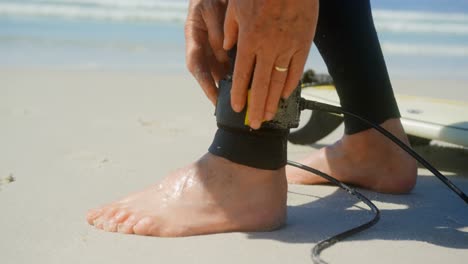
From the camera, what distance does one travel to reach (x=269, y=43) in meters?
1.00

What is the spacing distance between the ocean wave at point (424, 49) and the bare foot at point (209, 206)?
17.6ft

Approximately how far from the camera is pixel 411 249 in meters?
1.16

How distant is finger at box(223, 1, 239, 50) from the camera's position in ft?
3.45

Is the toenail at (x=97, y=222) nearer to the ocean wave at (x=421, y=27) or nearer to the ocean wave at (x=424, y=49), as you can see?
the ocean wave at (x=424, y=49)

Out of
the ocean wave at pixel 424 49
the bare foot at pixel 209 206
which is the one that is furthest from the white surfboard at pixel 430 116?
the ocean wave at pixel 424 49

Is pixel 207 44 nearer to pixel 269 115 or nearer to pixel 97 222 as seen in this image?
pixel 269 115

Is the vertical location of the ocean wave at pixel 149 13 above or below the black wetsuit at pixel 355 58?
below

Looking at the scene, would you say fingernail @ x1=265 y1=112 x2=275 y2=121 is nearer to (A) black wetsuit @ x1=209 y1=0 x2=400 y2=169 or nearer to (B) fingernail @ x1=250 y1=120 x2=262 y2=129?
(B) fingernail @ x1=250 y1=120 x2=262 y2=129

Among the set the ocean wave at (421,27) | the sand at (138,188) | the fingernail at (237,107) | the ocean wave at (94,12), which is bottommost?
the ocean wave at (94,12)

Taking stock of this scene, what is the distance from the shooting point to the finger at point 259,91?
102cm

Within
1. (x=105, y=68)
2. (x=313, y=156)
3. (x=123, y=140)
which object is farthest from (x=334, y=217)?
(x=105, y=68)

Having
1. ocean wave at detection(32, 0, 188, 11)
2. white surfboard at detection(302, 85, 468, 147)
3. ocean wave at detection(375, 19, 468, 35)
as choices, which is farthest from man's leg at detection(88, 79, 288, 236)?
ocean wave at detection(32, 0, 188, 11)

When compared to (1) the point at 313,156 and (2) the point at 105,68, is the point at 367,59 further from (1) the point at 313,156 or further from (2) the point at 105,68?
(2) the point at 105,68

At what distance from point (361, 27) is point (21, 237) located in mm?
908
